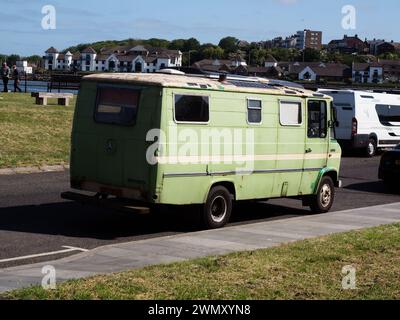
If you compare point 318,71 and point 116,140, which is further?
point 318,71

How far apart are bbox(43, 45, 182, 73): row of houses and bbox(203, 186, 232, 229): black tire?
33450 millimetres

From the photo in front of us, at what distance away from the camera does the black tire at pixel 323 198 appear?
14.0m

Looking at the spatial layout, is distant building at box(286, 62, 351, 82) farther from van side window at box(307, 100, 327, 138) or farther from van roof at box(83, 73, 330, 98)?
van roof at box(83, 73, 330, 98)

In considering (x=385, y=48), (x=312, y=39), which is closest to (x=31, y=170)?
(x=312, y=39)

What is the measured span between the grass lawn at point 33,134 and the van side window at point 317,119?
26.9 feet

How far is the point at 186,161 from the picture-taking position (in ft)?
36.6

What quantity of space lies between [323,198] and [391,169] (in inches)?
207

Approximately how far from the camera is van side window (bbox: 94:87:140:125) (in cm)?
1111

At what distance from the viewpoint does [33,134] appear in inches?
883

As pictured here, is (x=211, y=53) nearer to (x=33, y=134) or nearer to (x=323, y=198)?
(x=33, y=134)

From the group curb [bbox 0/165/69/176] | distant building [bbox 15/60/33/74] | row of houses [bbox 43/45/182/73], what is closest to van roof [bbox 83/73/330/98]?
curb [bbox 0/165/69/176]

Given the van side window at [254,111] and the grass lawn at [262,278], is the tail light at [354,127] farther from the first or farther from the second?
the grass lawn at [262,278]

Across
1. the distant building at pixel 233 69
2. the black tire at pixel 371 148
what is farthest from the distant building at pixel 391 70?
the black tire at pixel 371 148

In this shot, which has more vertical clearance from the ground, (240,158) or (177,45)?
(177,45)
